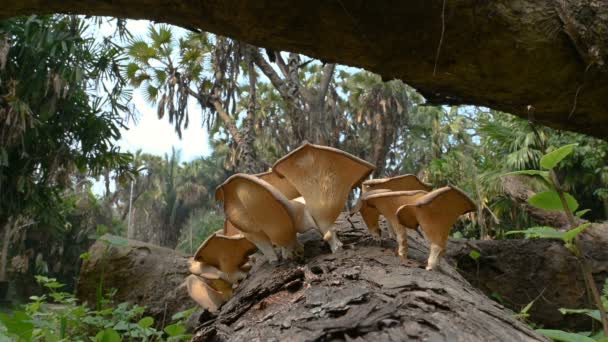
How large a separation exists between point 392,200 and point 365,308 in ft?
1.89

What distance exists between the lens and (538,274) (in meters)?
3.24

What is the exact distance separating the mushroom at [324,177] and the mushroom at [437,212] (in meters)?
0.20

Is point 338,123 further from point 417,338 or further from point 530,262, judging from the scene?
point 417,338

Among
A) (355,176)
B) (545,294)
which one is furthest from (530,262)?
(355,176)

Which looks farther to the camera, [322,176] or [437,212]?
[322,176]

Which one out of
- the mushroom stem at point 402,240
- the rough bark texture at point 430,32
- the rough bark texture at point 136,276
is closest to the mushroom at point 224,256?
the mushroom stem at point 402,240

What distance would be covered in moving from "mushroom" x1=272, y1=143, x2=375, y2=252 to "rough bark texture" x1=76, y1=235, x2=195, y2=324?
299 centimetres

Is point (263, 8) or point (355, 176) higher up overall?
point (263, 8)

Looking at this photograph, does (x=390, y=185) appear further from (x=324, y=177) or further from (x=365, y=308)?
(x=365, y=308)

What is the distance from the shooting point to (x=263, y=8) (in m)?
2.12

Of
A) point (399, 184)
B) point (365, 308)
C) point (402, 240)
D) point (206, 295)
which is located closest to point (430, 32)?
point (399, 184)

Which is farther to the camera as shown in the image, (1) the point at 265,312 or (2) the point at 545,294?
(2) the point at 545,294

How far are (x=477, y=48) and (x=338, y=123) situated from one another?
18099 millimetres

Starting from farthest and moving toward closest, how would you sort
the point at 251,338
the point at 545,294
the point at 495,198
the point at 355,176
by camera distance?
the point at 495,198 → the point at 545,294 → the point at 355,176 → the point at 251,338
